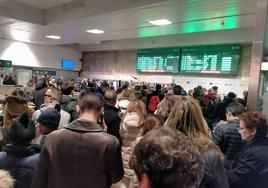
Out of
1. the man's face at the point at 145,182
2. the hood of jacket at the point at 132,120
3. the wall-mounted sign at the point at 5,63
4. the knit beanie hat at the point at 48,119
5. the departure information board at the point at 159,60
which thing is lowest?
the hood of jacket at the point at 132,120

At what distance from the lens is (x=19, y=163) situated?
1.82 metres

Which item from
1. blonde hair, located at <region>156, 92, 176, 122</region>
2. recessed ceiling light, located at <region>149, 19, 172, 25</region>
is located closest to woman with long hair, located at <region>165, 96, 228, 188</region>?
blonde hair, located at <region>156, 92, 176, 122</region>

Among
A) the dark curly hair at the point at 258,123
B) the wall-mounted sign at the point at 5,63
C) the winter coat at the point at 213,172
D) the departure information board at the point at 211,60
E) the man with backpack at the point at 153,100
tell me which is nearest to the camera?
the winter coat at the point at 213,172

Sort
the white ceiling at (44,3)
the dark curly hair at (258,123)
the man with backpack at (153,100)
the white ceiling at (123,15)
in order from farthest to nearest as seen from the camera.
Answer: the white ceiling at (44,3)
the man with backpack at (153,100)
the white ceiling at (123,15)
the dark curly hair at (258,123)

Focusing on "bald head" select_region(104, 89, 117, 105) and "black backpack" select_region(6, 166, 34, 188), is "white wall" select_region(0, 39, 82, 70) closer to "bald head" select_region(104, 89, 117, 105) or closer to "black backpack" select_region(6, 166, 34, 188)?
"bald head" select_region(104, 89, 117, 105)

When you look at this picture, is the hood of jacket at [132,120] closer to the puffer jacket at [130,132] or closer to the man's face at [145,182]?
→ the puffer jacket at [130,132]

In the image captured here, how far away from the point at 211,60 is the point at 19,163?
24.0 feet

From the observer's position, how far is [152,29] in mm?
6816

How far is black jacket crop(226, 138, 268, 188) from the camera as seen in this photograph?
6.90 feet

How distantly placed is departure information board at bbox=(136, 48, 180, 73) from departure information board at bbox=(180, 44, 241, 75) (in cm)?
27

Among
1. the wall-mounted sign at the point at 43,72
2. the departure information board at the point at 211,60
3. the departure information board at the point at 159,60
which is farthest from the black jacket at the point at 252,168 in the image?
the wall-mounted sign at the point at 43,72

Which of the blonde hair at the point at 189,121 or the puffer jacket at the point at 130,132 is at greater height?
the blonde hair at the point at 189,121

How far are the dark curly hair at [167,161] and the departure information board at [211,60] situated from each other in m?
7.52

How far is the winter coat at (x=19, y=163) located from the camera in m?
1.81
